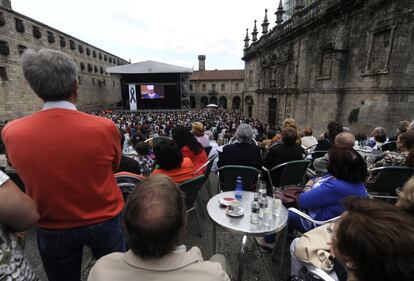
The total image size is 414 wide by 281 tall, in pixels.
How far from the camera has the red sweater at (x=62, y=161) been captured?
113cm

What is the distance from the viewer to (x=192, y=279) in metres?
0.85

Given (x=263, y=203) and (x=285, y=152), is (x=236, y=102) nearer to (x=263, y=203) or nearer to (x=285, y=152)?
(x=285, y=152)

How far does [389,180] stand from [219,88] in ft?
143

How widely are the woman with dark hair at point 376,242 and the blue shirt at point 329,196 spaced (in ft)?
3.34

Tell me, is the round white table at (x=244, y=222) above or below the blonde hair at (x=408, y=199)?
below

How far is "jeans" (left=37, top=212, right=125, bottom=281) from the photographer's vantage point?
4.17ft

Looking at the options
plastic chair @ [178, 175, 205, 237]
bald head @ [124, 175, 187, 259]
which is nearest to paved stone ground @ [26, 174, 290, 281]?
plastic chair @ [178, 175, 205, 237]

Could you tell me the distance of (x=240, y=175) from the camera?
3.05 meters

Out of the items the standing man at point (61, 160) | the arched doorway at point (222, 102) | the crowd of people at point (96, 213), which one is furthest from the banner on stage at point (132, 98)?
the standing man at point (61, 160)

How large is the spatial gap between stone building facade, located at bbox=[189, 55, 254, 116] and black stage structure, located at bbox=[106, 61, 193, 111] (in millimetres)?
13769

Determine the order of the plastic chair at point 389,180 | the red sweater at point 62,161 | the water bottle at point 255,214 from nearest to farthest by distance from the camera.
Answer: the red sweater at point 62,161 → the water bottle at point 255,214 → the plastic chair at point 389,180

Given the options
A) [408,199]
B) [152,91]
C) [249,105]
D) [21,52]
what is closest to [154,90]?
[152,91]

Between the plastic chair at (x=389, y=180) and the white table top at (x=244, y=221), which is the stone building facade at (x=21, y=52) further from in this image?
the plastic chair at (x=389, y=180)

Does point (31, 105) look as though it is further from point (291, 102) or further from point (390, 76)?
point (390, 76)
